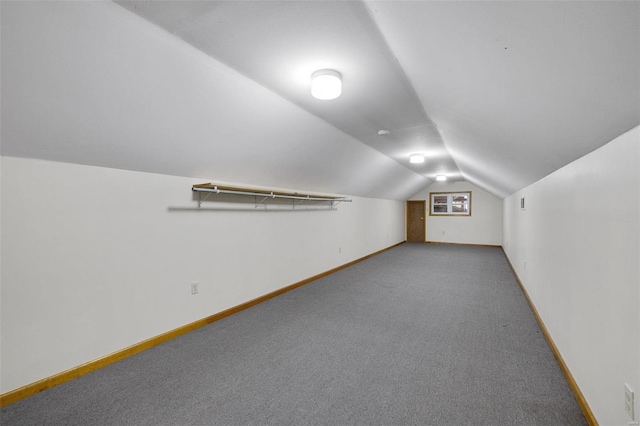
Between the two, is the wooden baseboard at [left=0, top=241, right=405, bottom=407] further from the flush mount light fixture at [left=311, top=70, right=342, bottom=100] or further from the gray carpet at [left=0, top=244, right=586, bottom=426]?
the flush mount light fixture at [left=311, top=70, right=342, bottom=100]

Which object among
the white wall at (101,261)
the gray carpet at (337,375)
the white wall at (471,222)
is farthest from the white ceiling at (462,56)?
the white wall at (471,222)

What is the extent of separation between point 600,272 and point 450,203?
8977 millimetres

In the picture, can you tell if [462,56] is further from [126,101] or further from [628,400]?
[126,101]

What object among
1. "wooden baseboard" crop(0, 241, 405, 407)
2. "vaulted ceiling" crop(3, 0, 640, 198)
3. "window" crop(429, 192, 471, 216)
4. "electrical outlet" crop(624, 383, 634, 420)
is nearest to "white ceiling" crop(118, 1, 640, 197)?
"vaulted ceiling" crop(3, 0, 640, 198)

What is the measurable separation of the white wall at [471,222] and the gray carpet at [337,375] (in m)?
6.28

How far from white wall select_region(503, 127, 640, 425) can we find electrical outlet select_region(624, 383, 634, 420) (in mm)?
33

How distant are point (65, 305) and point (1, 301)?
0.35 meters

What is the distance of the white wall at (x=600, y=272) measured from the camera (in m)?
1.26

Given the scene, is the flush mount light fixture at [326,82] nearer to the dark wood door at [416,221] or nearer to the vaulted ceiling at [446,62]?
the vaulted ceiling at [446,62]

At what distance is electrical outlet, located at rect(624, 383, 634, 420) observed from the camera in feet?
4.14

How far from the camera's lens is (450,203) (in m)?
10.0

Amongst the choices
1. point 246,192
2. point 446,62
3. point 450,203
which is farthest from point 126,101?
point 450,203

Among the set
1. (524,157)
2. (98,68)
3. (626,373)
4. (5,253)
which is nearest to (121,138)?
(98,68)

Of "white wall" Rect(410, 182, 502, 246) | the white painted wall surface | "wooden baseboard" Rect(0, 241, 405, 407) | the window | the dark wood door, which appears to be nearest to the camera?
the white painted wall surface
